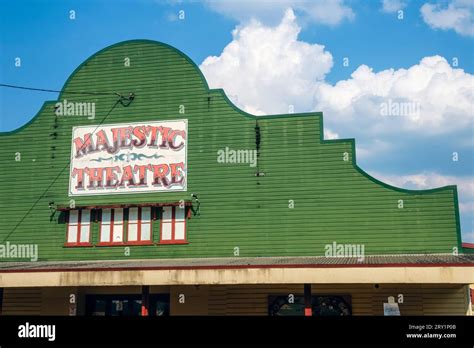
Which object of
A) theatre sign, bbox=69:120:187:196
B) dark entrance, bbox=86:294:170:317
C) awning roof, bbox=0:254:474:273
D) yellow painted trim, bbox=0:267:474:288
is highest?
theatre sign, bbox=69:120:187:196

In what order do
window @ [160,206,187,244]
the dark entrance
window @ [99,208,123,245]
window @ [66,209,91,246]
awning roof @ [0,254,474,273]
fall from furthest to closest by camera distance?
1. window @ [66,209,91,246]
2. window @ [99,208,123,245]
3. window @ [160,206,187,244]
4. the dark entrance
5. awning roof @ [0,254,474,273]

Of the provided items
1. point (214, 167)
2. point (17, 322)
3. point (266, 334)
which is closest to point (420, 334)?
point (266, 334)

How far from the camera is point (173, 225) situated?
2311 cm

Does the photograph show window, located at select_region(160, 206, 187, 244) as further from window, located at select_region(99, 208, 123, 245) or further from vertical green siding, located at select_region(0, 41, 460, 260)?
window, located at select_region(99, 208, 123, 245)

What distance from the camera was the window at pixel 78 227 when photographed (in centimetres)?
2375

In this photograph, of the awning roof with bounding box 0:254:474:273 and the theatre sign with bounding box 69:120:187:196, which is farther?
the theatre sign with bounding box 69:120:187:196

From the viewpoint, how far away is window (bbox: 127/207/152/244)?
76.3 ft

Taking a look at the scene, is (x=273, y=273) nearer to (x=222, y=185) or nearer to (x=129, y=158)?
(x=222, y=185)

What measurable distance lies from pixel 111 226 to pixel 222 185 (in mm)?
5359

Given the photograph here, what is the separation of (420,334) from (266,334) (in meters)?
2.78

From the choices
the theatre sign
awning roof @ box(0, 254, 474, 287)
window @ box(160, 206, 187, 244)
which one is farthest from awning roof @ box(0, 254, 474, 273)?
the theatre sign

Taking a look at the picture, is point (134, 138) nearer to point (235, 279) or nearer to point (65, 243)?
point (65, 243)

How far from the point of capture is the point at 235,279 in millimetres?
18016

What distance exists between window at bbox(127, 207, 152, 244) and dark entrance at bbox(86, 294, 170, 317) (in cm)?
243
